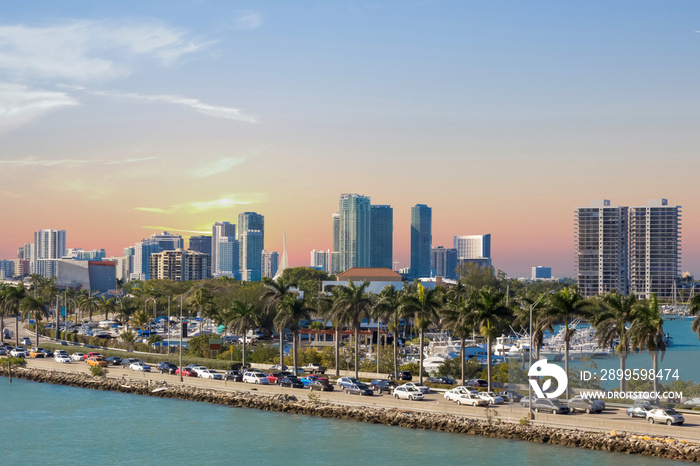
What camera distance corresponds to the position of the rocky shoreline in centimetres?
5544

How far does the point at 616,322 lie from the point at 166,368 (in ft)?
184

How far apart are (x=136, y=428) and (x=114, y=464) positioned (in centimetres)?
1212

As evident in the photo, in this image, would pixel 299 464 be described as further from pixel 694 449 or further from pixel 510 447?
pixel 694 449

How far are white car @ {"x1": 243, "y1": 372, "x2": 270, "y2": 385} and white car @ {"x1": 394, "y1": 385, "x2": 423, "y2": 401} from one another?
56.1 feet

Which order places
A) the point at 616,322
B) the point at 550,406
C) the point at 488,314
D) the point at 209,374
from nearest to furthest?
the point at 550,406 < the point at 616,322 < the point at 488,314 < the point at 209,374

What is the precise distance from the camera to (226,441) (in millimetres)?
66812

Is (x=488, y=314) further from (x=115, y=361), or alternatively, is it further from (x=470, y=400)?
(x=115, y=361)

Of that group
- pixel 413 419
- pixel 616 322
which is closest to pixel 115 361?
pixel 413 419

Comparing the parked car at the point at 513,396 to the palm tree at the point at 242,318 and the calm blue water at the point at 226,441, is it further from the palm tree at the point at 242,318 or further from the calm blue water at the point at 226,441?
the palm tree at the point at 242,318

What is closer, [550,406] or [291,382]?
[550,406]

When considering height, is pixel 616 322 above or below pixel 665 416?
above

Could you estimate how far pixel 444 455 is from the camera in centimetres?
5941

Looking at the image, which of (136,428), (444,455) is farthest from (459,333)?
(136,428)

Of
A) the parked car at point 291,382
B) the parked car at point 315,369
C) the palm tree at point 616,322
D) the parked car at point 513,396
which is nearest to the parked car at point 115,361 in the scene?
the parked car at point 315,369
